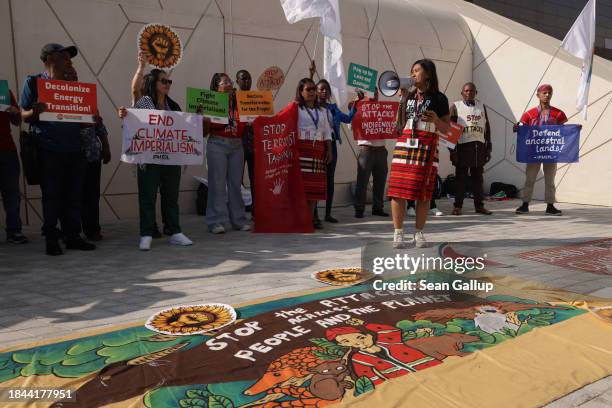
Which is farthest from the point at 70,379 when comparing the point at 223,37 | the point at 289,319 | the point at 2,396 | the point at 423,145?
the point at 223,37

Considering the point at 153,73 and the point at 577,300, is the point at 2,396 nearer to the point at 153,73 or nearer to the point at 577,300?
the point at 577,300

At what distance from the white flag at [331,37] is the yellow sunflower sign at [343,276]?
2.05 meters

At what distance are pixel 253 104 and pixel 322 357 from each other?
4150 mm

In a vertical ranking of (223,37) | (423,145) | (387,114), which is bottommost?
(423,145)

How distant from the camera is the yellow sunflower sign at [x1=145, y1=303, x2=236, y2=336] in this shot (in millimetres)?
2705

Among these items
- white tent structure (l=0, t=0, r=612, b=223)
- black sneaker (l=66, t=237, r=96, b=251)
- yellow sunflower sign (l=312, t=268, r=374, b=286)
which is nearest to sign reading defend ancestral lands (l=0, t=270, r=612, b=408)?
yellow sunflower sign (l=312, t=268, r=374, b=286)

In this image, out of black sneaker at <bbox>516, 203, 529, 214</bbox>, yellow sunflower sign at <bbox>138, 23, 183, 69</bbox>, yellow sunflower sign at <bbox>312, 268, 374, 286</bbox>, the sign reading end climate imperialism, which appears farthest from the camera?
black sneaker at <bbox>516, 203, 529, 214</bbox>

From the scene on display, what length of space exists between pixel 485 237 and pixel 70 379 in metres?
4.45

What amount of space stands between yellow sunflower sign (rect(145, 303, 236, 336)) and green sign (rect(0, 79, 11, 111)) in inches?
119

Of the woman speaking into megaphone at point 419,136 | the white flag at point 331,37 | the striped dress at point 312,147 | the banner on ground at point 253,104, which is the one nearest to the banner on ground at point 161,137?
the banner on ground at point 253,104

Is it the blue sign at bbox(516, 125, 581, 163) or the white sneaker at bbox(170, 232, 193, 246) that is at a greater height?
the blue sign at bbox(516, 125, 581, 163)

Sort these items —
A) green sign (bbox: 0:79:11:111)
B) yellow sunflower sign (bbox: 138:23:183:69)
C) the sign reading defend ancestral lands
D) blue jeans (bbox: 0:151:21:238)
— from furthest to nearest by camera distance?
blue jeans (bbox: 0:151:21:238)
yellow sunflower sign (bbox: 138:23:183:69)
green sign (bbox: 0:79:11:111)
the sign reading defend ancestral lands

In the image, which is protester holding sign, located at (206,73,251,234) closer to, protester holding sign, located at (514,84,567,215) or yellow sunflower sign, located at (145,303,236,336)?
yellow sunflower sign, located at (145,303,236,336)

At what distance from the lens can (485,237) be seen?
561 cm
